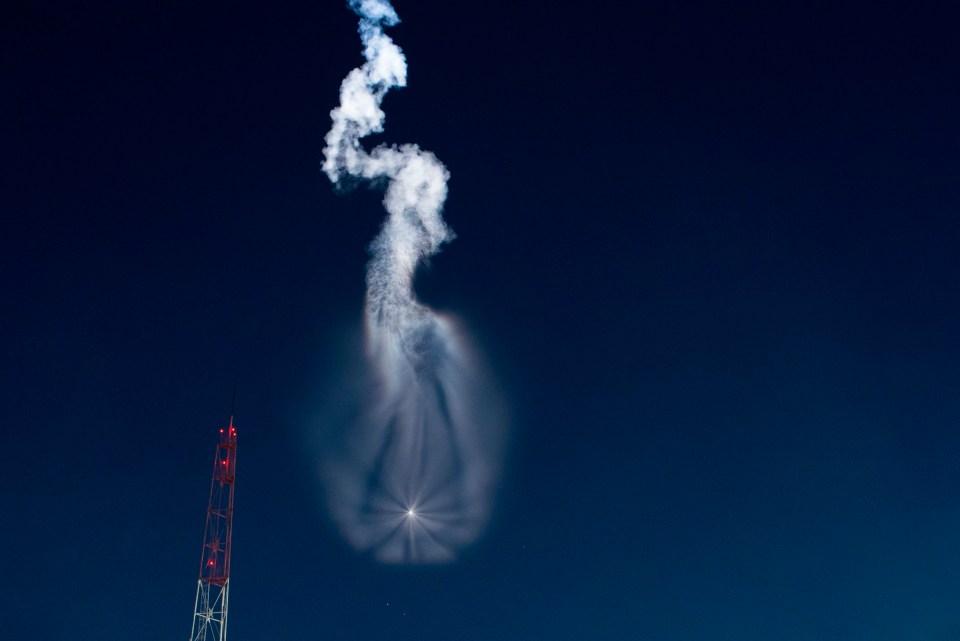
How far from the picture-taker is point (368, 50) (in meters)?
69.1

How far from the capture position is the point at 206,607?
6581 cm

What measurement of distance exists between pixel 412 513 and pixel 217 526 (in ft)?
57.0

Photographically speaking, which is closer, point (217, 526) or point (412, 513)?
point (217, 526)

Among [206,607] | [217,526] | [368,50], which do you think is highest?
[368,50]

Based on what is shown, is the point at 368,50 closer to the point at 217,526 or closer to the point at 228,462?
the point at 228,462

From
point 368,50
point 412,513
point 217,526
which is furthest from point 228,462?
point 368,50

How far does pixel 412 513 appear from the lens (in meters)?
76.3

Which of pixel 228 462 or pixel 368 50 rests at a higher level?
pixel 368 50

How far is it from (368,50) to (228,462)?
115 feet

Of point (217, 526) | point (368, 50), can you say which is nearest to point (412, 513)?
point (217, 526)

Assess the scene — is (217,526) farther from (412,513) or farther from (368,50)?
(368,50)

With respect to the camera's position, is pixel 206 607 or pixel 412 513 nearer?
pixel 206 607

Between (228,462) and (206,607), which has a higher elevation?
(228,462)

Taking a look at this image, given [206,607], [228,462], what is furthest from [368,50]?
[206,607]
